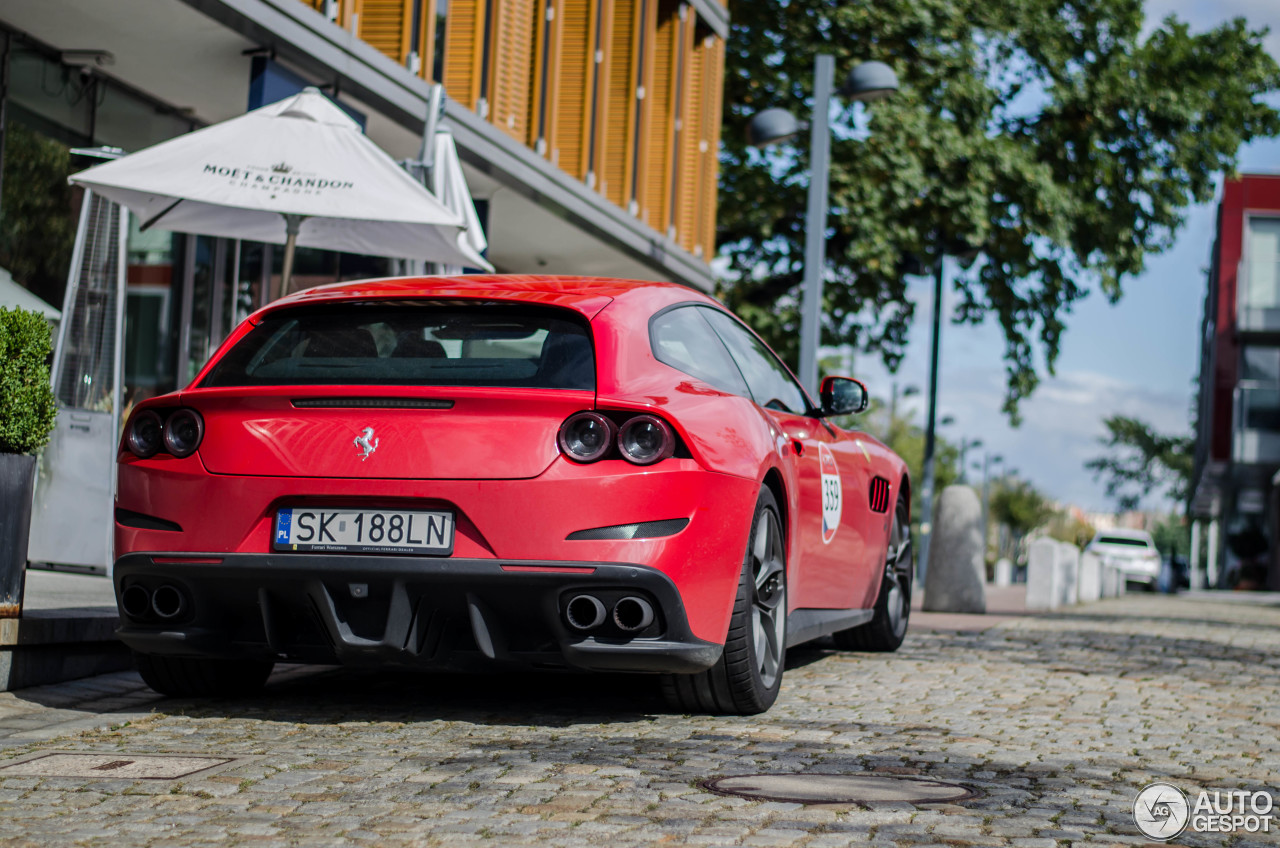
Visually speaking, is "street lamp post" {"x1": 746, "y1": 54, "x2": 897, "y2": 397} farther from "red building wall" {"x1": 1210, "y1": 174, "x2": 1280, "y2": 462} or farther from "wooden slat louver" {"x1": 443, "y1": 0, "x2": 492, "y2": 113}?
"red building wall" {"x1": 1210, "y1": 174, "x2": 1280, "y2": 462}

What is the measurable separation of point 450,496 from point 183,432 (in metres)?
0.96

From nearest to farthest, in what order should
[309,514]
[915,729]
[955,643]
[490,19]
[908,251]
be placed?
[309,514], [915,729], [955,643], [490,19], [908,251]

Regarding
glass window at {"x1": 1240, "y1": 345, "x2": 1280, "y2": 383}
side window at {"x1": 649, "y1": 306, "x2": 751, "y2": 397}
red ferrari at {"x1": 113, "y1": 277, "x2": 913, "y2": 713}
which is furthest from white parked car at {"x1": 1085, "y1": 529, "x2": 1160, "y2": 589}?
red ferrari at {"x1": 113, "y1": 277, "x2": 913, "y2": 713}

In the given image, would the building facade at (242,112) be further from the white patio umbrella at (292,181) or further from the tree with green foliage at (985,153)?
the tree with green foliage at (985,153)

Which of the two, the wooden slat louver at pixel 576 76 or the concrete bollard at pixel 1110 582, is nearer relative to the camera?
the wooden slat louver at pixel 576 76

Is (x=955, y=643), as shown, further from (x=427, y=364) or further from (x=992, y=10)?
(x=992, y=10)

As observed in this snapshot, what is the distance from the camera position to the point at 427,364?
512 cm

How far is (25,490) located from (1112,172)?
21530 mm

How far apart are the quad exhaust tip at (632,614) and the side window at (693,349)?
0.88 m

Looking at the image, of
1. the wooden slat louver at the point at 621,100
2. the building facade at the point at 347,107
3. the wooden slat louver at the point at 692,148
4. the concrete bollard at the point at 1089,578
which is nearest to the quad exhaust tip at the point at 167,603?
the building facade at the point at 347,107

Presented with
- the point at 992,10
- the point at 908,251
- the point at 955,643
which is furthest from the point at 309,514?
the point at 992,10

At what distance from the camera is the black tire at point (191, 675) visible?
565 cm

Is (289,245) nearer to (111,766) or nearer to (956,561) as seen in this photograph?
(111,766)

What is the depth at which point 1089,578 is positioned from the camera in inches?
941
